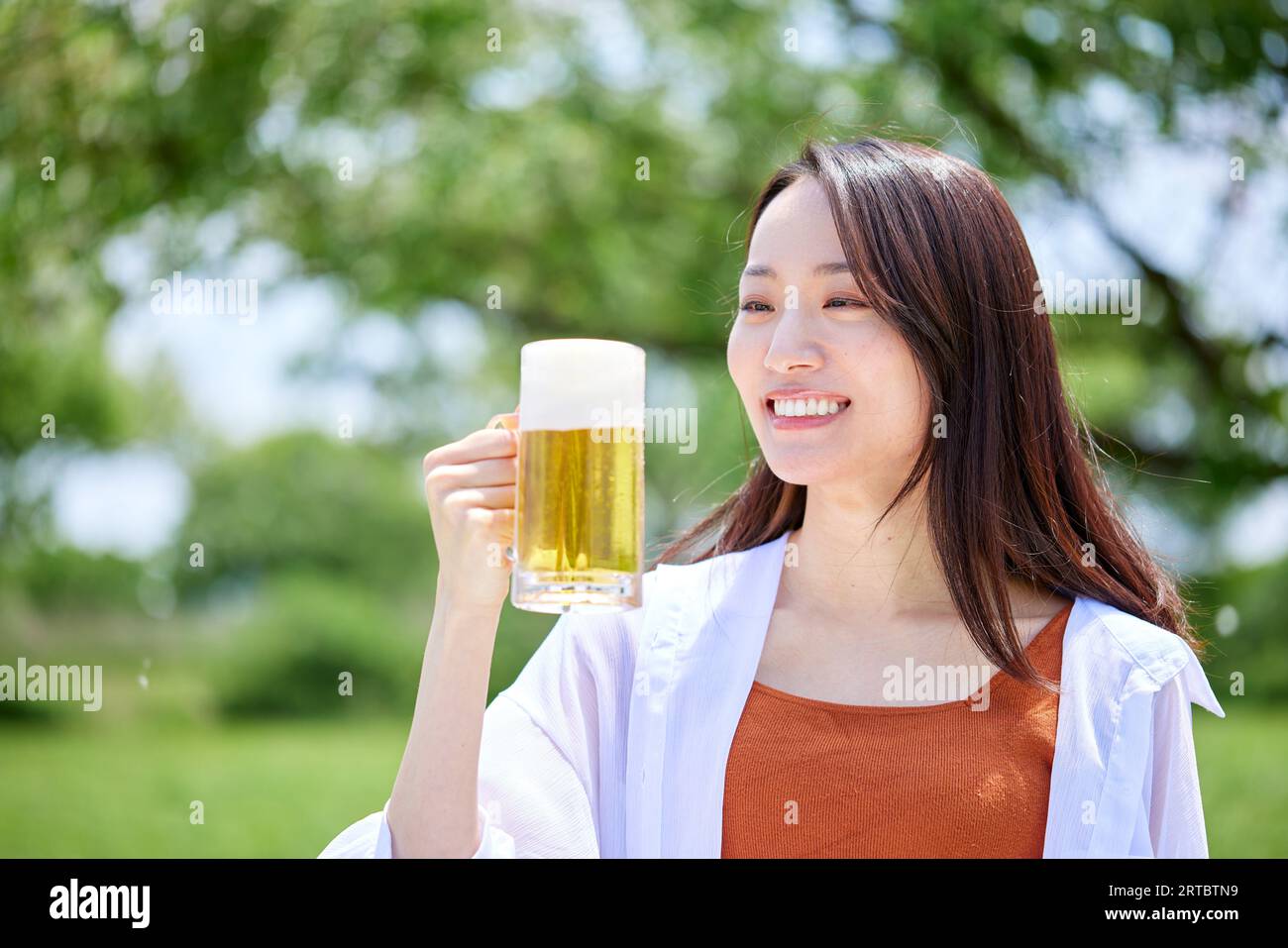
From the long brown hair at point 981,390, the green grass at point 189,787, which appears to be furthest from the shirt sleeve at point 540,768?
the green grass at point 189,787

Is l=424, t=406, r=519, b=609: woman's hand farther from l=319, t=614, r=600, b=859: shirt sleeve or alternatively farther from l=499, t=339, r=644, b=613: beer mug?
l=319, t=614, r=600, b=859: shirt sleeve

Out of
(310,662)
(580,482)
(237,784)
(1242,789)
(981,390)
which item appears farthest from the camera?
(310,662)

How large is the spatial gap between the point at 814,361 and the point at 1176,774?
0.94m

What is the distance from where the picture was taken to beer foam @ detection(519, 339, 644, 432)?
5.84 ft

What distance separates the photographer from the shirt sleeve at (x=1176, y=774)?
2.18m

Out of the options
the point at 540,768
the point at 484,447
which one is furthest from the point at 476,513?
the point at 540,768

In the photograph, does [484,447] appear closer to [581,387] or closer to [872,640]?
[581,387]

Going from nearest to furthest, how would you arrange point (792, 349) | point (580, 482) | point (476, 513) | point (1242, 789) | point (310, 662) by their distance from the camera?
1. point (580, 482)
2. point (476, 513)
3. point (792, 349)
4. point (1242, 789)
5. point (310, 662)

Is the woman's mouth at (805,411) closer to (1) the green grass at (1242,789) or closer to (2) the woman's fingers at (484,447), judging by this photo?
(2) the woman's fingers at (484,447)

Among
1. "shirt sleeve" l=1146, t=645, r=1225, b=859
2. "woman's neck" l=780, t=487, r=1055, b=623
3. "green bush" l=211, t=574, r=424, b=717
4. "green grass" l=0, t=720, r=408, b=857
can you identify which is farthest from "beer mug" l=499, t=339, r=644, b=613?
"green bush" l=211, t=574, r=424, b=717

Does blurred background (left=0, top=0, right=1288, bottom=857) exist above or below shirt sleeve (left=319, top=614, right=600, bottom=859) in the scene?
above

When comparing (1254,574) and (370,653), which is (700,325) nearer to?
(1254,574)

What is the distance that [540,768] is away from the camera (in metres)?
2.23
